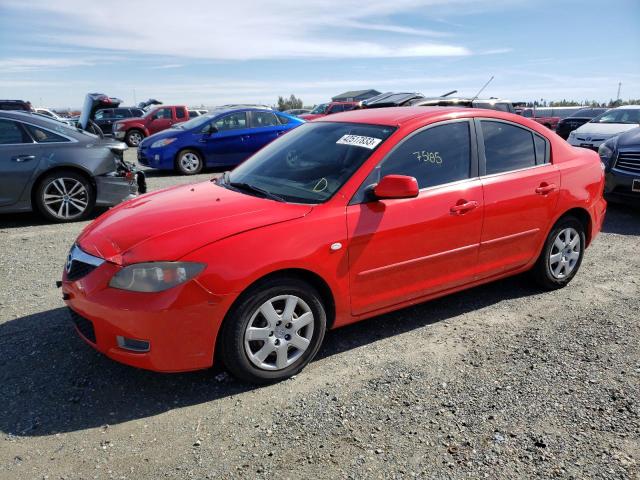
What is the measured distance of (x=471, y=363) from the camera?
349 cm

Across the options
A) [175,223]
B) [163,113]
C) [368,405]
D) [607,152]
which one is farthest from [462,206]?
[163,113]

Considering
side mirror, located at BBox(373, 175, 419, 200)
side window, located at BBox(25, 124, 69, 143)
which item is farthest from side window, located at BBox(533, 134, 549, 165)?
side window, located at BBox(25, 124, 69, 143)

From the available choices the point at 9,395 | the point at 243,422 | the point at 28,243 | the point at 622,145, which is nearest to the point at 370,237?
the point at 243,422

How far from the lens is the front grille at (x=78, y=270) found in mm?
3062

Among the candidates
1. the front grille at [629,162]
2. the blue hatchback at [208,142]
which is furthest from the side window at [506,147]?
the blue hatchback at [208,142]

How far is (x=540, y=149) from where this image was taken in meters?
4.44

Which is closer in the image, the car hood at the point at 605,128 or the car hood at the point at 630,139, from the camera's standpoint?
the car hood at the point at 630,139

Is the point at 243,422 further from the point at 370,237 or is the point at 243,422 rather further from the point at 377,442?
the point at 370,237

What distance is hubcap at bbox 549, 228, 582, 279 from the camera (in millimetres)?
4605

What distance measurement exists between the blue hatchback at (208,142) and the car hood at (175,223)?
865cm

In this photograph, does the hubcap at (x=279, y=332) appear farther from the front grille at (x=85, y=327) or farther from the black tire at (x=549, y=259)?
the black tire at (x=549, y=259)

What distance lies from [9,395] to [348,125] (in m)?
2.88

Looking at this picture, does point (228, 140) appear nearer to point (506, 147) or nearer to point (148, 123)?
point (506, 147)

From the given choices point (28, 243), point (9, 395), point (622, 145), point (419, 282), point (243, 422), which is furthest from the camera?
point (622, 145)
